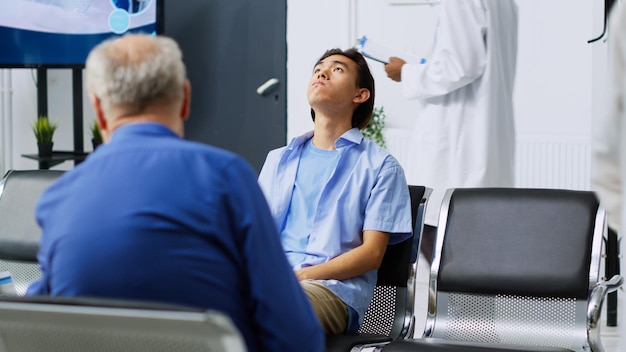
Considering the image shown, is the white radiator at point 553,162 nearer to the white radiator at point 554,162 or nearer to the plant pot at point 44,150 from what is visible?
the white radiator at point 554,162

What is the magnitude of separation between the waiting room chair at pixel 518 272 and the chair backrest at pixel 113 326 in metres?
1.25

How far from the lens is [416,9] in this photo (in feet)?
18.7

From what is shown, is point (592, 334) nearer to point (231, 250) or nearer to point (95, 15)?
point (231, 250)

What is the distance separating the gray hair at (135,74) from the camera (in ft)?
4.81

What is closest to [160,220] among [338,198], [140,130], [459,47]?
[140,130]

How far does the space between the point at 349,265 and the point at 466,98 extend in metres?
1.60

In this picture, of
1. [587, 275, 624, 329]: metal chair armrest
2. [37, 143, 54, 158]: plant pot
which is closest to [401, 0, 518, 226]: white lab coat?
[587, 275, 624, 329]: metal chair armrest

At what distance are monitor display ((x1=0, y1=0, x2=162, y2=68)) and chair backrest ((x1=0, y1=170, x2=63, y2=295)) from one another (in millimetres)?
2440

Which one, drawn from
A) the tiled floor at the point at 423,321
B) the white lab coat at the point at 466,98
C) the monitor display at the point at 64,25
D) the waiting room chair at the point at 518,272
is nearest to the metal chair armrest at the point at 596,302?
the waiting room chair at the point at 518,272

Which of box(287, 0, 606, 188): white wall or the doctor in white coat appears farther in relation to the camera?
box(287, 0, 606, 188): white wall

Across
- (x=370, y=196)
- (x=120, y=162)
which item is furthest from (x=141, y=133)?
(x=370, y=196)

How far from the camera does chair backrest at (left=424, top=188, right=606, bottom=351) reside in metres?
2.48

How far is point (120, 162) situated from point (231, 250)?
0.21 meters

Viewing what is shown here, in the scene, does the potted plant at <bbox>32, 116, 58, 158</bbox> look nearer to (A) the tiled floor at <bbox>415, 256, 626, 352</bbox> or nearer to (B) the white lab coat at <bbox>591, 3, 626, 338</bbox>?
(A) the tiled floor at <bbox>415, 256, 626, 352</bbox>
